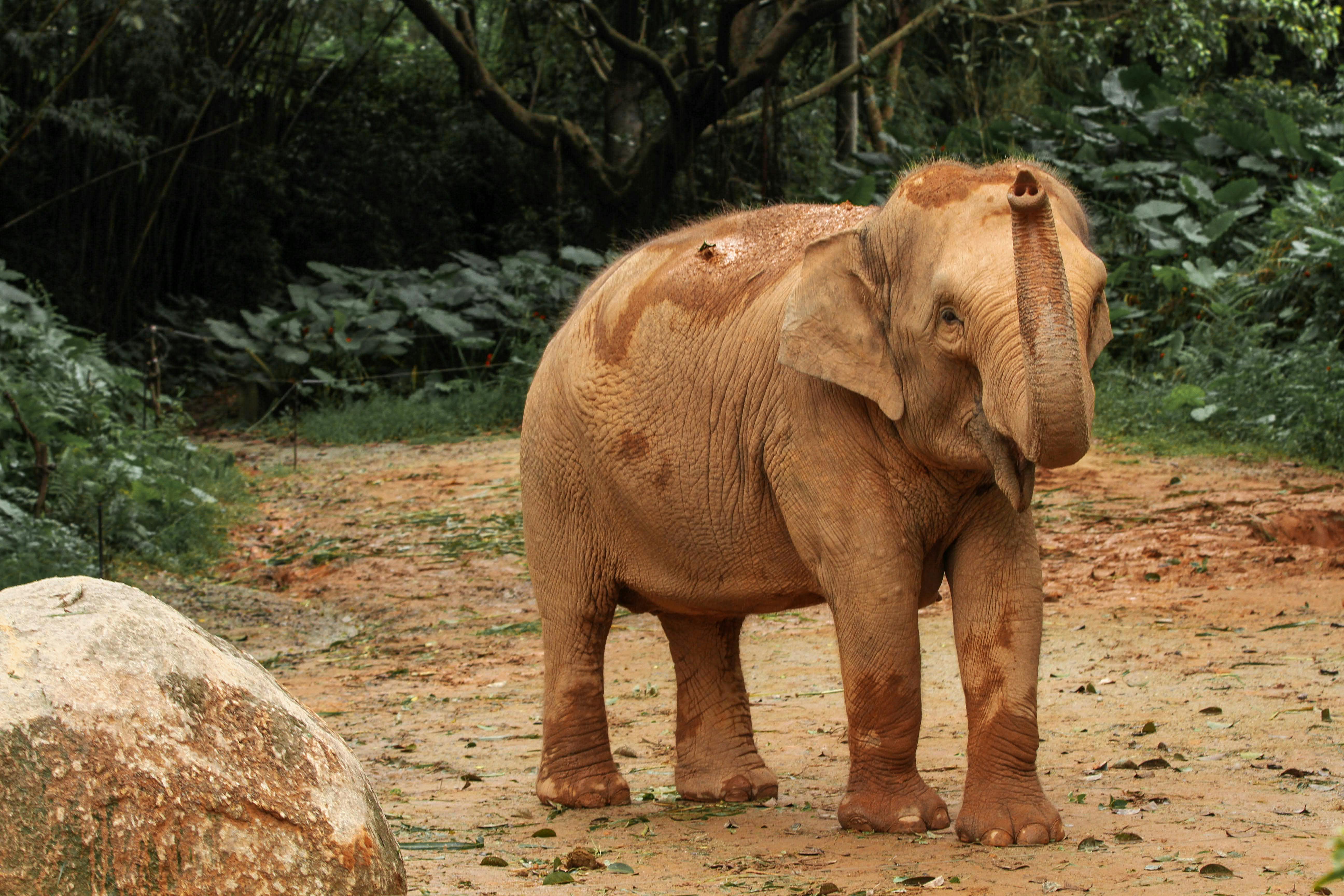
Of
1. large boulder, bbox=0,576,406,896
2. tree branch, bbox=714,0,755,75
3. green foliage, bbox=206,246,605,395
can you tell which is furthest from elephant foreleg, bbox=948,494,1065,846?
green foliage, bbox=206,246,605,395

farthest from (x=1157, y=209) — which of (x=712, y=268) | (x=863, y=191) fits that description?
(x=712, y=268)

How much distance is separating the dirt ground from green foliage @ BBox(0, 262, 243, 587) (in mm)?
464

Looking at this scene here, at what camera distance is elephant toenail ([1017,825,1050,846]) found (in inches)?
164

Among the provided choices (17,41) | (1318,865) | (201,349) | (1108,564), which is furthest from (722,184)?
(1318,865)

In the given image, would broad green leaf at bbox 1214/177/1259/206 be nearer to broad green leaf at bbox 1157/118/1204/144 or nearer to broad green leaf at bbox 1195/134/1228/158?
broad green leaf at bbox 1195/134/1228/158

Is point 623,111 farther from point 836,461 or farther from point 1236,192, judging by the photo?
point 836,461

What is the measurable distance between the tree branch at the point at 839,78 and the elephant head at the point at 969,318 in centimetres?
1249

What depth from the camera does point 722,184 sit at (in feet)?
61.1

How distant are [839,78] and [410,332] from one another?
5.52 m

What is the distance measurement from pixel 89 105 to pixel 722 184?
708 cm

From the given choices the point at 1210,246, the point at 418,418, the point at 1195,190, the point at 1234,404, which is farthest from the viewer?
the point at 418,418

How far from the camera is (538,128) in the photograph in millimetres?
17203

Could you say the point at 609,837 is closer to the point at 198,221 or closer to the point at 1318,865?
the point at 1318,865

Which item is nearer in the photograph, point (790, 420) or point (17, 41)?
point (790, 420)
